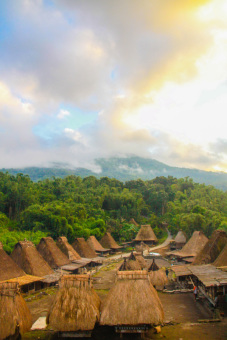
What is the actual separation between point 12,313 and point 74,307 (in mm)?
2510

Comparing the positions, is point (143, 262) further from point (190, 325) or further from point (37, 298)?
point (190, 325)

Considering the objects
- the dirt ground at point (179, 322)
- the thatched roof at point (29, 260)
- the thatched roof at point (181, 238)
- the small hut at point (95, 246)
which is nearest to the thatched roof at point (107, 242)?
the small hut at point (95, 246)

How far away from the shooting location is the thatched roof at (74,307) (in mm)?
9562

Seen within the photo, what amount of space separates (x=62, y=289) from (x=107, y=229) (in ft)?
101

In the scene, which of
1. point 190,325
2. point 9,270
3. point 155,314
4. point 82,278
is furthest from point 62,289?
point 9,270

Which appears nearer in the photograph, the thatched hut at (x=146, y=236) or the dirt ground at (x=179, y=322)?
the dirt ground at (x=179, y=322)

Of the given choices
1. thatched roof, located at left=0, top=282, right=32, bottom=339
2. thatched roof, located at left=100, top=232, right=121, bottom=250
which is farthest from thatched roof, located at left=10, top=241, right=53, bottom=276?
thatched roof, located at left=100, top=232, right=121, bottom=250

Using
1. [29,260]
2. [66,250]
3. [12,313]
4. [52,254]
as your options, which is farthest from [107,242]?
[12,313]

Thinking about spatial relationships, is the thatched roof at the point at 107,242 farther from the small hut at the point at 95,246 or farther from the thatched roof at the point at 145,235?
the thatched roof at the point at 145,235

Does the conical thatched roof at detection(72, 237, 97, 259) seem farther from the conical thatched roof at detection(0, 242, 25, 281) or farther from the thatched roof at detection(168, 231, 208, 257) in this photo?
the conical thatched roof at detection(0, 242, 25, 281)

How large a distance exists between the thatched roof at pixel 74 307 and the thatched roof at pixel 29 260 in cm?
880

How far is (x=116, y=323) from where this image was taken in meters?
9.57

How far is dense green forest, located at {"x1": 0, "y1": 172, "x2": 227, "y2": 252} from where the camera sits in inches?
1156

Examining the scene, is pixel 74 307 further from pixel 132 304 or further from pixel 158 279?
pixel 158 279
